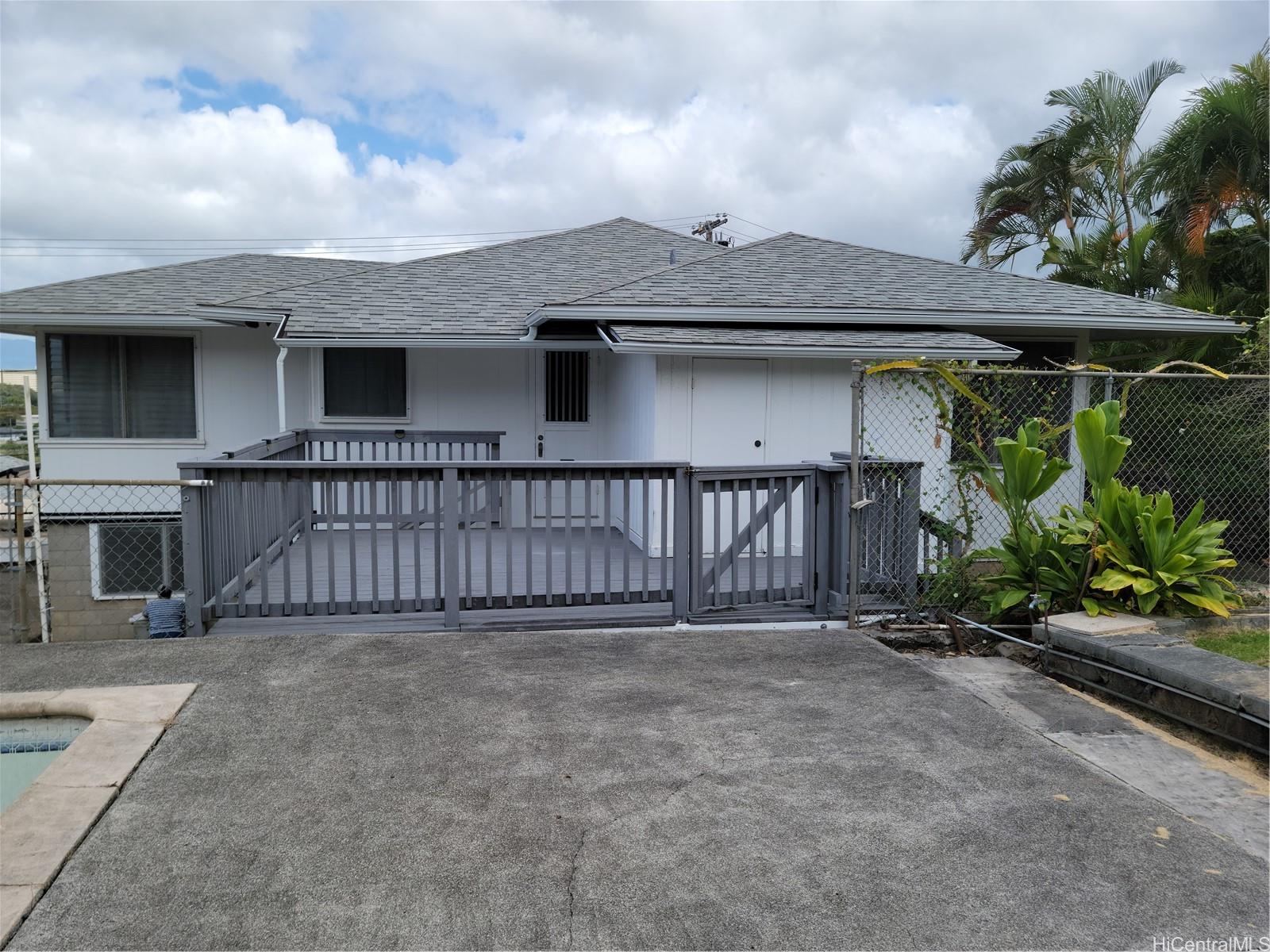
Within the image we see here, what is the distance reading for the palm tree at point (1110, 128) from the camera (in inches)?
710

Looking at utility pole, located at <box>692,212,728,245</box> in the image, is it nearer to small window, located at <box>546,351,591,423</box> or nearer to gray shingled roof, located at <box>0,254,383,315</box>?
gray shingled roof, located at <box>0,254,383,315</box>

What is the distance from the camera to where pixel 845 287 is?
1028 cm

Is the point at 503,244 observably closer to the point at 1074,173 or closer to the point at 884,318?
the point at 884,318

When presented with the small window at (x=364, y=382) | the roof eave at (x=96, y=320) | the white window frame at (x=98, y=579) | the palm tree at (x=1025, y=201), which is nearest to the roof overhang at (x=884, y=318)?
the small window at (x=364, y=382)

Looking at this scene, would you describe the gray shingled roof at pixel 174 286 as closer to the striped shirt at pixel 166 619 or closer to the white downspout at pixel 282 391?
the white downspout at pixel 282 391

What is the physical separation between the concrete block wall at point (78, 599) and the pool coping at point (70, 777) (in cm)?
885

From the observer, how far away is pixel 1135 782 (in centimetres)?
400

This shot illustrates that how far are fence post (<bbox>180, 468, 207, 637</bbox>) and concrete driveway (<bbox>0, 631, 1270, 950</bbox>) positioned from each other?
0.68 meters

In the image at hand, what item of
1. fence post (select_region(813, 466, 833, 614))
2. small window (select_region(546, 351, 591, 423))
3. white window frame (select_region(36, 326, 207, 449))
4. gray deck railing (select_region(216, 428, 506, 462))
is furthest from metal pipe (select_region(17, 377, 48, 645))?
small window (select_region(546, 351, 591, 423))

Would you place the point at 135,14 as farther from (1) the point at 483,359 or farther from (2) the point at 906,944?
(2) the point at 906,944

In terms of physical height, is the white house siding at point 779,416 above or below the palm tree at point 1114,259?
below

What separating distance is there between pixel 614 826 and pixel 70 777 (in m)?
2.30

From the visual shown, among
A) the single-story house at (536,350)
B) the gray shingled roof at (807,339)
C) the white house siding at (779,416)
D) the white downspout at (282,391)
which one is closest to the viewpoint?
the gray shingled roof at (807,339)

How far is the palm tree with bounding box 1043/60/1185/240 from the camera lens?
18.0 metres
